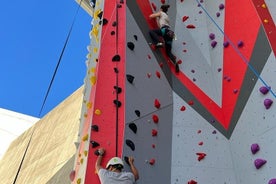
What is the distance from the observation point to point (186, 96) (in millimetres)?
4938

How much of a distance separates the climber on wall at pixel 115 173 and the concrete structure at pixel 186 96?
219 millimetres

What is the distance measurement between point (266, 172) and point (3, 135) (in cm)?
1324

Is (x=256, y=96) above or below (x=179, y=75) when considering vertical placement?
below

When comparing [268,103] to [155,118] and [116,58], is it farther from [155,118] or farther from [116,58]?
[116,58]

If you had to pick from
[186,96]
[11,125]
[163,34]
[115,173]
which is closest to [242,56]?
[186,96]

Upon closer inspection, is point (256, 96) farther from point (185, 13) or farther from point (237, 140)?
point (185, 13)

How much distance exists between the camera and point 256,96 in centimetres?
449

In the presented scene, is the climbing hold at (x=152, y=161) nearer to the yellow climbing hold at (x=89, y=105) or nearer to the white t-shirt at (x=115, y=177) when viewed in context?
the white t-shirt at (x=115, y=177)

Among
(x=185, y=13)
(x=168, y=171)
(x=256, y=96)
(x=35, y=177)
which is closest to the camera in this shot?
(x=168, y=171)

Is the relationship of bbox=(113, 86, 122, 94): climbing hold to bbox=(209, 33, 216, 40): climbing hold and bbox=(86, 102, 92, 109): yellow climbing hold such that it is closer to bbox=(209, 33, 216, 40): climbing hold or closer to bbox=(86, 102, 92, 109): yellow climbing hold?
bbox=(86, 102, 92, 109): yellow climbing hold

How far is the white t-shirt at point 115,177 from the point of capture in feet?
10.9

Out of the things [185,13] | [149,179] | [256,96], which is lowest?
[149,179]

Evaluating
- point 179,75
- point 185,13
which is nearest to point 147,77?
point 179,75

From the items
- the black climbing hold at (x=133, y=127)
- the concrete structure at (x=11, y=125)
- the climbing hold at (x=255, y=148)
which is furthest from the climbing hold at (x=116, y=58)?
the concrete structure at (x=11, y=125)
